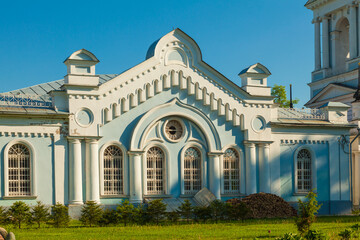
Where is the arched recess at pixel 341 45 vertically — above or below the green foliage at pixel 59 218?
above

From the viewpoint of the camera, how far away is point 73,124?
27.3m

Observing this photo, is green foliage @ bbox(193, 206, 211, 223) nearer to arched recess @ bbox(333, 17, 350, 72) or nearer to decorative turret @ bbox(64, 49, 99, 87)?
decorative turret @ bbox(64, 49, 99, 87)

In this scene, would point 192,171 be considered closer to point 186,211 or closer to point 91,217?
point 186,211

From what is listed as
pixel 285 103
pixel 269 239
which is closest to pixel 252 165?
pixel 269 239

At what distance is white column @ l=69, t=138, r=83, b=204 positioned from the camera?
27.0 m

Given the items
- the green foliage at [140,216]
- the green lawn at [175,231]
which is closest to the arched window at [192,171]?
the green foliage at [140,216]

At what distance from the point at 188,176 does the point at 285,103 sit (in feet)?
105

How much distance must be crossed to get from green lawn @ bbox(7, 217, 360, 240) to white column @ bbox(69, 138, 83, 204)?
256cm

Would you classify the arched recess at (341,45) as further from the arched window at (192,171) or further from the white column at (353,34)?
the arched window at (192,171)

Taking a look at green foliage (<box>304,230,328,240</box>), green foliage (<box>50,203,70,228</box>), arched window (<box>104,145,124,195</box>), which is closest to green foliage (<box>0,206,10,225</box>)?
green foliage (<box>50,203,70,228</box>)

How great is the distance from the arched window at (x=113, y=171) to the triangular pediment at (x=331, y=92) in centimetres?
2030

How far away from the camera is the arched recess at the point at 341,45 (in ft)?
152

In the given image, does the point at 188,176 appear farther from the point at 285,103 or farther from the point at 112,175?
the point at 285,103

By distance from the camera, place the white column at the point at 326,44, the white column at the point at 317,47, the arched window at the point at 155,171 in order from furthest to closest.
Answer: the white column at the point at 317,47 < the white column at the point at 326,44 < the arched window at the point at 155,171
